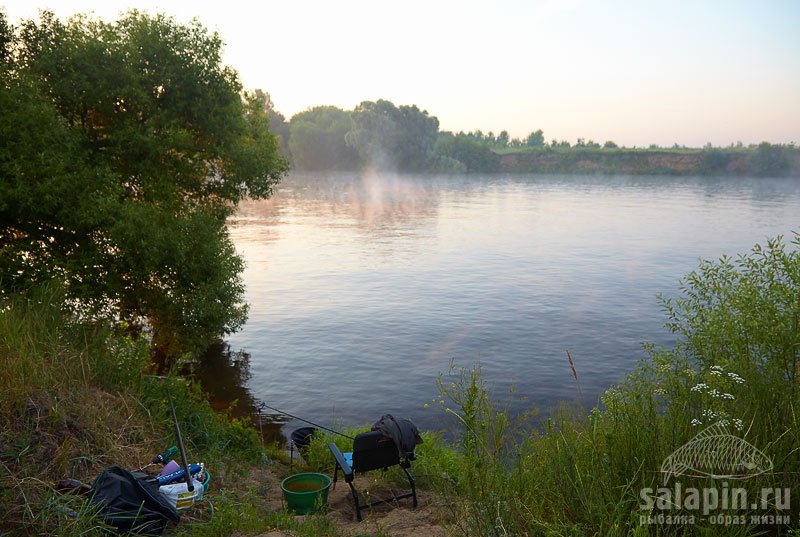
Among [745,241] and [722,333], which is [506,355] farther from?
[745,241]

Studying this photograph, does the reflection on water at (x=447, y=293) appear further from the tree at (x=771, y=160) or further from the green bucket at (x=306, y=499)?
the tree at (x=771, y=160)

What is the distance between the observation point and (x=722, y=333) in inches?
378

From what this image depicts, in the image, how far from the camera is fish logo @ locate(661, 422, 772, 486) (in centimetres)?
462

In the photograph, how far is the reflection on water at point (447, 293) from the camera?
59.1 ft

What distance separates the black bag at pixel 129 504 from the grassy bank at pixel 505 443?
0.69 feet

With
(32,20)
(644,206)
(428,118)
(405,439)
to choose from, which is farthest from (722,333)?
(428,118)

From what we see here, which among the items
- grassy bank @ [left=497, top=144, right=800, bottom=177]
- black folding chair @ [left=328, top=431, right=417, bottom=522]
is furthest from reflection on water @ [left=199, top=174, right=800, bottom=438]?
grassy bank @ [left=497, top=144, right=800, bottom=177]

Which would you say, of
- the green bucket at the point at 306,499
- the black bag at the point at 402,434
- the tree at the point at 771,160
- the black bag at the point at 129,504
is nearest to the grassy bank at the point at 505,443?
the black bag at the point at 129,504

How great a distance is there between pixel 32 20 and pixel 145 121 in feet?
12.2

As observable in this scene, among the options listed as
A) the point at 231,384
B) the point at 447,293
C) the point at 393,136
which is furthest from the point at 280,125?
the point at 231,384

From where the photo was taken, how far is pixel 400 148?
116 meters

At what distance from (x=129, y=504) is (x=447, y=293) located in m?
24.0

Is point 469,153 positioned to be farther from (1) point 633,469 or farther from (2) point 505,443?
(1) point 633,469

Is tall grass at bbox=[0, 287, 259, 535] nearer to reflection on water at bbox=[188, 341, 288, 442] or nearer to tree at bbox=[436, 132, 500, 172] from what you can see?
reflection on water at bbox=[188, 341, 288, 442]
